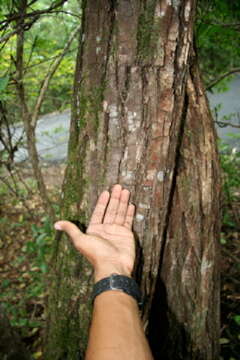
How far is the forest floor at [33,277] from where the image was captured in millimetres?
2533

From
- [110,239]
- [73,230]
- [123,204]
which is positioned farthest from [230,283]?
[73,230]

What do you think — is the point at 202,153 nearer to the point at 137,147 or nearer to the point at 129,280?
the point at 137,147

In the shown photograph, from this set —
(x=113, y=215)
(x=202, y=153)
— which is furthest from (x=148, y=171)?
(x=202, y=153)

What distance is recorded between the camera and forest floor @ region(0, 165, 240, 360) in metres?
2.53

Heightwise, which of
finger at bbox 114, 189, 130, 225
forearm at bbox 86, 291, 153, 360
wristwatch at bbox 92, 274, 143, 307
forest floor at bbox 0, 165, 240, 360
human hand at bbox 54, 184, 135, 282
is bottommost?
forest floor at bbox 0, 165, 240, 360

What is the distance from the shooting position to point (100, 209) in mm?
1521

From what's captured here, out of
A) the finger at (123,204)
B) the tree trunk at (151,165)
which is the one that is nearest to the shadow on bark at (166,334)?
the tree trunk at (151,165)

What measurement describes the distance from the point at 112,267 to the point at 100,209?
0.32m

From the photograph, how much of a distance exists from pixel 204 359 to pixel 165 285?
626mm

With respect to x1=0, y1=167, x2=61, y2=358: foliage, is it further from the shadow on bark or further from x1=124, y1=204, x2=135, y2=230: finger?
x1=124, y1=204, x2=135, y2=230: finger

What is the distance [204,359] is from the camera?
1.93 metres

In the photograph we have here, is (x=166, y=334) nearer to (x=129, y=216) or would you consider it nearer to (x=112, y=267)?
(x=112, y=267)

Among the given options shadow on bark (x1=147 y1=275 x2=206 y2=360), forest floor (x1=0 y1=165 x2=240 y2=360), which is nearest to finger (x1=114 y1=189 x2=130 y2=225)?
shadow on bark (x1=147 y1=275 x2=206 y2=360)

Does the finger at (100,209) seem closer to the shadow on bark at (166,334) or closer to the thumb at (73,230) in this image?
the thumb at (73,230)
